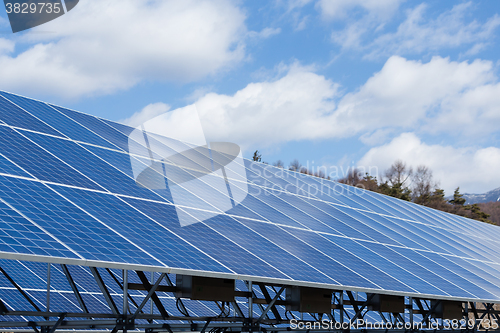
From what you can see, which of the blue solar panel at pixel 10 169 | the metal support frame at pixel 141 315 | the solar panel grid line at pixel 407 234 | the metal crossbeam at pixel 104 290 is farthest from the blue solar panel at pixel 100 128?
the solar panel grid line at pixel 407 234

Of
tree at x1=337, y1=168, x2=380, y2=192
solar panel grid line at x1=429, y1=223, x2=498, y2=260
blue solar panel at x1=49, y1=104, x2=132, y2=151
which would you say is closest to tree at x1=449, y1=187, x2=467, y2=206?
tree at x1=337, y1=168, x2=380, y2=192

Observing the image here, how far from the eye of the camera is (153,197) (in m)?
14.7

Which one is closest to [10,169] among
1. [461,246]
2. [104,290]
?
[104,290]

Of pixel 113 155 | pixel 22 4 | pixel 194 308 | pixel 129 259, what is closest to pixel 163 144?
pixel 113 155

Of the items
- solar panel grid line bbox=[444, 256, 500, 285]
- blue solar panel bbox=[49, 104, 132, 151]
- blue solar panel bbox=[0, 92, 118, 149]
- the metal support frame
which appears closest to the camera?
the metal support frame

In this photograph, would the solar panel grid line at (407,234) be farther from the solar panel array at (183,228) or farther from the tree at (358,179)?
the tree at (358,179)

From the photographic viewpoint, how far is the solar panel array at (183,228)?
35.1ft

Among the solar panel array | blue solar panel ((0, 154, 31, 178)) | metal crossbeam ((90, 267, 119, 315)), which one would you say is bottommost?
metal crossbeam ((90, 267, 119, 315))

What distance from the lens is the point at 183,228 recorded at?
44.3 ft

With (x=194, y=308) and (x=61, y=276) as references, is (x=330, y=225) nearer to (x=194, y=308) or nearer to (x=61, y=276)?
(x=194, y=308)

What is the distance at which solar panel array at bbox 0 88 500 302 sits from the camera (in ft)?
35.1

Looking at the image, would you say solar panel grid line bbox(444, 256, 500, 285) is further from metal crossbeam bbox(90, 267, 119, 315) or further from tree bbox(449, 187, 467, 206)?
tree bbox(449, 187, 467, 206)

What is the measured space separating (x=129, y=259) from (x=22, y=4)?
1619 centimetres

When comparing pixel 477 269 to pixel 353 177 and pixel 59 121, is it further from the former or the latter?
pixel 353 177
